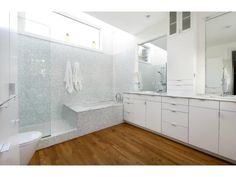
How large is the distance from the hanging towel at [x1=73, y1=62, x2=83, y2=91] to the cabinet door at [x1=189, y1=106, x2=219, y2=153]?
→ 2501 millimetres

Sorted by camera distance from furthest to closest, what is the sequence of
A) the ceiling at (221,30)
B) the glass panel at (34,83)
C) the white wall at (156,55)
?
the white wall at (156,55) → the glass panel at (34,83) → the ceiling at (221,30)

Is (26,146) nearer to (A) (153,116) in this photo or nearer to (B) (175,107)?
(A) (153,116)

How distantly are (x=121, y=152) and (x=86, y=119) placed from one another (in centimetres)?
105

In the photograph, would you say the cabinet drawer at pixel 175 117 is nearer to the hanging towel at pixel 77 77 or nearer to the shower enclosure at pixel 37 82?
the shower enclosure at pixel 37 82

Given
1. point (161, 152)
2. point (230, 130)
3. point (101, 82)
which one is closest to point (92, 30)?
point (101, 82)

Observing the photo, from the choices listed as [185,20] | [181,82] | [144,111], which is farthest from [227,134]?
[185,20]

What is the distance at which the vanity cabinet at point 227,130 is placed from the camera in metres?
1.49

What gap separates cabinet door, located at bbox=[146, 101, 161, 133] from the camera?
2.39 metres

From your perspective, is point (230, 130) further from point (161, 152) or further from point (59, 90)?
point (59, 90)

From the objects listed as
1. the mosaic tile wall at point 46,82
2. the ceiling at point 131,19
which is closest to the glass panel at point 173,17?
the ceiling at point 131,19

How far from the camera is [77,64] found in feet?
10.1

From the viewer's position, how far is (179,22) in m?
2.39

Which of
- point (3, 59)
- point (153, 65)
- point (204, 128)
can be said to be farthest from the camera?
point (153, 65)

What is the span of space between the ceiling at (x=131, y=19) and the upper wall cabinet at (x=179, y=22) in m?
0.21
